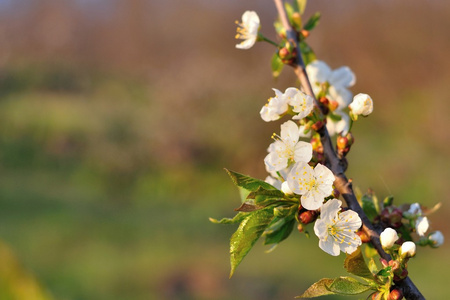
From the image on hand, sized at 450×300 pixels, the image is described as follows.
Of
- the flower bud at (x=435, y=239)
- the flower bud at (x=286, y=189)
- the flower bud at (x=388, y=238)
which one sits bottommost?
the flower bud at (x=435, y=239)

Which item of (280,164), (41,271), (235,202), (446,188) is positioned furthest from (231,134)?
(280,164)

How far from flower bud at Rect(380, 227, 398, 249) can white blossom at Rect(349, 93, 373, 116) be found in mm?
106

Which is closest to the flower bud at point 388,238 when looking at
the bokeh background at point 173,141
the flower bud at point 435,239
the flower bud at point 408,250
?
the flower bud at point 408,250

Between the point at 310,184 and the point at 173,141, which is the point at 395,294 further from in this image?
the point at 173,141

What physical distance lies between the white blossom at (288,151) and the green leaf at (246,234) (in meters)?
0.04

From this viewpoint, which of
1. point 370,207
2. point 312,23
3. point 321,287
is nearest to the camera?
point 321,287

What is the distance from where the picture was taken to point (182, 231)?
248 cm

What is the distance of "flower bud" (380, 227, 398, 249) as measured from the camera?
0.38 meters

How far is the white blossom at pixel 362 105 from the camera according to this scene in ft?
1.44

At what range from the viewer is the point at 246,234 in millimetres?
387

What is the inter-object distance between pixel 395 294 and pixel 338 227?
59 millimetres

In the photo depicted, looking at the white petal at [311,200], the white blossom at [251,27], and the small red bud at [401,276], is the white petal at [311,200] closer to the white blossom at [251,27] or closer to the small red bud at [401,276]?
the small red bud at [401,276]

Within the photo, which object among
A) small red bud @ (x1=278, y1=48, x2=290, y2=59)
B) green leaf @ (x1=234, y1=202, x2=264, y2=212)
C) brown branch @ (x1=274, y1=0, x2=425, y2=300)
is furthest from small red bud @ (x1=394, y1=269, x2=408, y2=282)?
small red bud @ (x1=278, y1=48, x2=290, y2=59)

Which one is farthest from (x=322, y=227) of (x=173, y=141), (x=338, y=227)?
(x=173, y=141)
